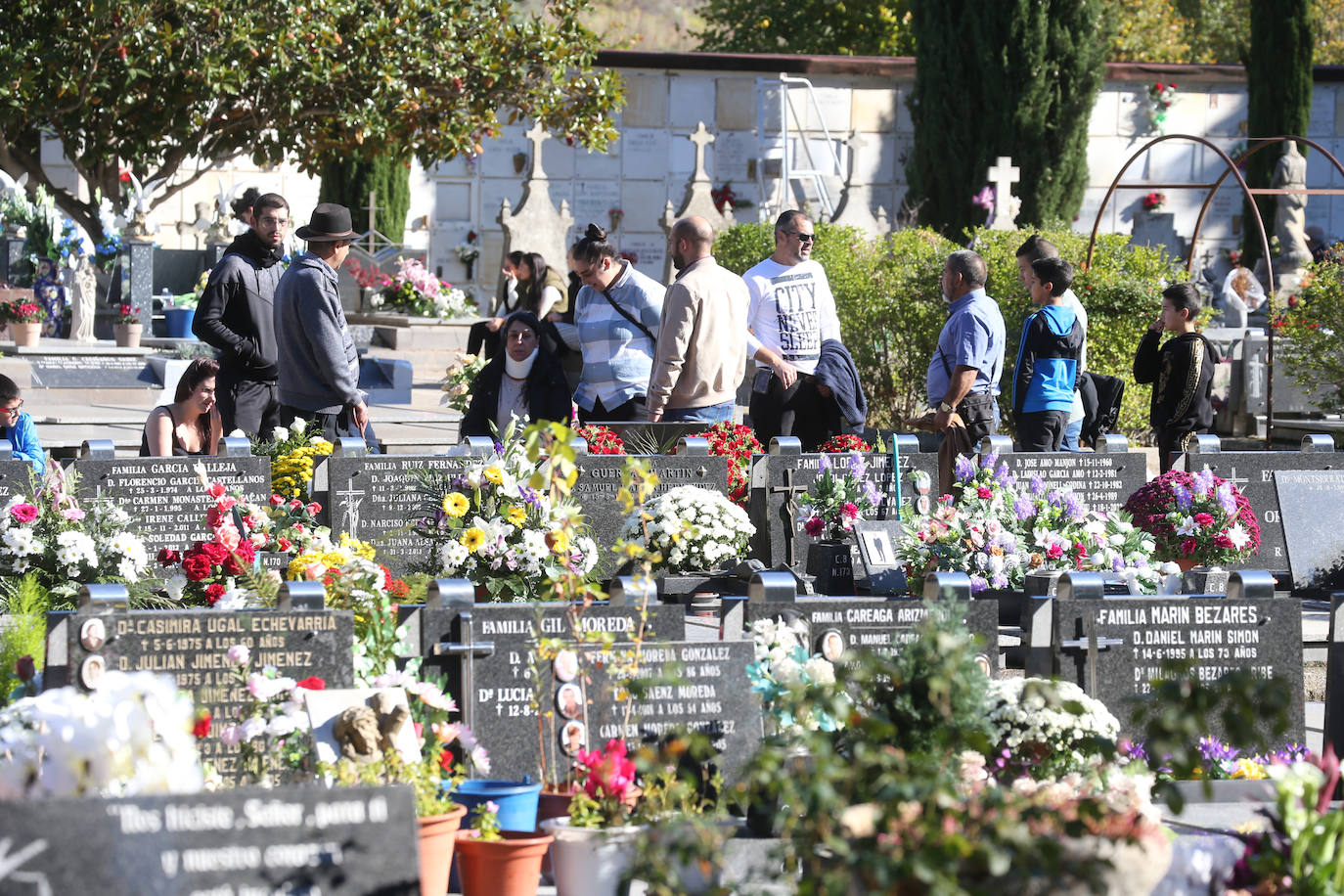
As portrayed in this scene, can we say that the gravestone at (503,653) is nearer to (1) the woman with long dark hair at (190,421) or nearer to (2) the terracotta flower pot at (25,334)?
(1) the woman with long dark hair at (190,421)

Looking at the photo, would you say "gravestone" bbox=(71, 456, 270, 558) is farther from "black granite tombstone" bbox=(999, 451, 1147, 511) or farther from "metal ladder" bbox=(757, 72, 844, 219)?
"metal ladder" bbox=(757, 72, 844, 219)

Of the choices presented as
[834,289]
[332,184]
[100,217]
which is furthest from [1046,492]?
[332,184]

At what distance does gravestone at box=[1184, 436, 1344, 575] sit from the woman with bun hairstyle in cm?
263

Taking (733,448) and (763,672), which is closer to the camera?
(763,672)

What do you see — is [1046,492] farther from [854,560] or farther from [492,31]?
[492,31]

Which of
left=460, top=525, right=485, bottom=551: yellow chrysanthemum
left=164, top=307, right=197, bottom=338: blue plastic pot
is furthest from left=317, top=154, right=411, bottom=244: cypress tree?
left=460, top=525, right=485, bottom=551: yellow chrysanthemum

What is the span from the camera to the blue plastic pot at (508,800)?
3787mm

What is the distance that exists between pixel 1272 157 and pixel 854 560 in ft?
73.6

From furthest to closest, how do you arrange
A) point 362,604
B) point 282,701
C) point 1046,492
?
point 1046,492 → point 362,604 → point 282,701

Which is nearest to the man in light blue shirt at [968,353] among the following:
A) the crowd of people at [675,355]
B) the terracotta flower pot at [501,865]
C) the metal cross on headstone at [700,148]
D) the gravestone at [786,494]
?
the crowd of people at [675,355]

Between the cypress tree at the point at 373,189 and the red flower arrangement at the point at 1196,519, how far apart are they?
19778 millimetres

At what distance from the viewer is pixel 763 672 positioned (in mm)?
4160

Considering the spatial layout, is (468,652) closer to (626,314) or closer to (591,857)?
(591,857)

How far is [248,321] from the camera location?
24.7 ft
